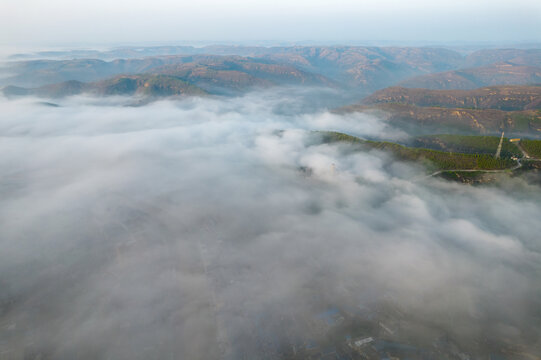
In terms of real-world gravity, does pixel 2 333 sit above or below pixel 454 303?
below

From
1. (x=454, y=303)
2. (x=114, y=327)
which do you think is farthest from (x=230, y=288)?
(x=454, y=303)

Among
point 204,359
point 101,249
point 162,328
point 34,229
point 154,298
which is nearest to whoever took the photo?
point 204,359

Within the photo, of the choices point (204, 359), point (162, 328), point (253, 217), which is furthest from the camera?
point (253, 217)

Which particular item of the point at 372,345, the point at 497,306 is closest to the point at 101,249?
the point at 372,345

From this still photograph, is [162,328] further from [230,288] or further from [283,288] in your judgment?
[283,288]

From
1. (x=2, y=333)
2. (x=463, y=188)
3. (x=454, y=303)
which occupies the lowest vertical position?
(x=2, y=333)

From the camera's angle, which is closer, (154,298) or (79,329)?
(79,329)

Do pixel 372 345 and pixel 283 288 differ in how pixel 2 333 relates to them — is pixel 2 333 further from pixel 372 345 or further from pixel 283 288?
pixel 372 345

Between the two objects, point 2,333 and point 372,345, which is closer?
point 372,345

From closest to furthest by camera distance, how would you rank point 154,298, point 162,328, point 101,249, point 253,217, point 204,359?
point 204,359, point 162,328, point 154,298, point 101,249, point 253,217
